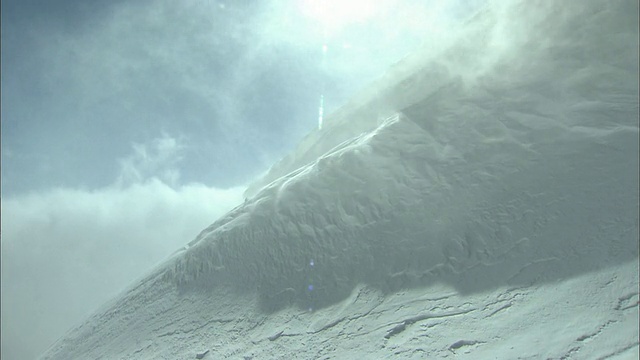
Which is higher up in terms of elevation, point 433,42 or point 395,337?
point 433,42

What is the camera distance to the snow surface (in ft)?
53.9

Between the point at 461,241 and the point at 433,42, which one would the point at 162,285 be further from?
the point at 433,42

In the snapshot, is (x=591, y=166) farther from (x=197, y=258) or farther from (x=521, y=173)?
(x=197, y=258)

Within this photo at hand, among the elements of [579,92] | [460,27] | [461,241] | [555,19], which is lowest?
[461,241]

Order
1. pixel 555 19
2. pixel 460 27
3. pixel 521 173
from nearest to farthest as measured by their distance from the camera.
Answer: pixel 521 173, pixel 555 19, pixel 460 27

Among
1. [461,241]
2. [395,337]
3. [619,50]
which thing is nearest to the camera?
[395,337]

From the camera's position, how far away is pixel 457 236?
2188 centimetres

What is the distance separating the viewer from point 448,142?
2820 centimetres

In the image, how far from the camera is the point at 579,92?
2666 centimetres

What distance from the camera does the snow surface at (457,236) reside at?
53.9ft

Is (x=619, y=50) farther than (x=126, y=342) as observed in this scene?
Yes

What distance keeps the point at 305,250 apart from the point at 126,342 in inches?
444

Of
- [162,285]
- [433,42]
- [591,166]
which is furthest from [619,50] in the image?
[162,285]

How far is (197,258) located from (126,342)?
6.93 m
